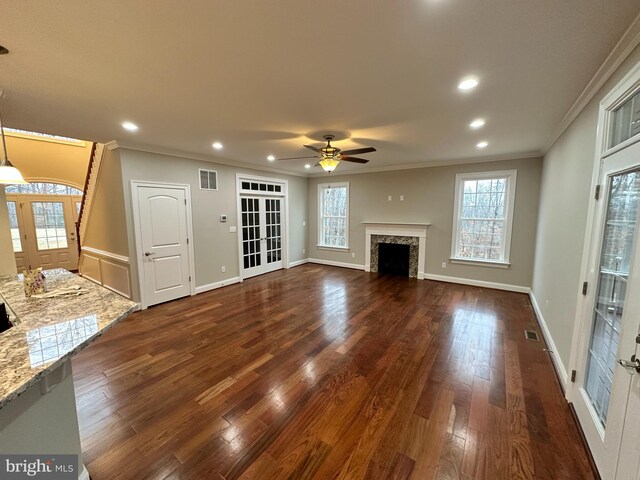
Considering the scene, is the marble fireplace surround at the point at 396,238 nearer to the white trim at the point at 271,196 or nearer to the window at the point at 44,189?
the white trim at the point at 271,196

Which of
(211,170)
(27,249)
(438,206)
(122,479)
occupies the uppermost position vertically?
(211,170)

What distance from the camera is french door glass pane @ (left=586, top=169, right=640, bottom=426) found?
1548 millimetres

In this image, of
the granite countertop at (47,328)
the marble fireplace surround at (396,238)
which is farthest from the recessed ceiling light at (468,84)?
the marble fireplace surround at (396,238)

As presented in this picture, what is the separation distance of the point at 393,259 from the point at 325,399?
15.5ft

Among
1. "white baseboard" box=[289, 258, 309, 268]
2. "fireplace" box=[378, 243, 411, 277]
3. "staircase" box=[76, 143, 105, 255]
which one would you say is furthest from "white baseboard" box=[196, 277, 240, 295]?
"fireplace" box=[378, 243, 411, 277]

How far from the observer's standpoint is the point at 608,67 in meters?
1.82

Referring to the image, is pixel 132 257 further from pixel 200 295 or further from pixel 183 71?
pixel 183 71

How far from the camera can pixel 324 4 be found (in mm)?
1306

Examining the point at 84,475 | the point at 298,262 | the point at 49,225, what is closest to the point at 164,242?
the point at 84,475

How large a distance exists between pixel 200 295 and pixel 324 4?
4786 mm

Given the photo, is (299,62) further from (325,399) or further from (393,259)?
(393,259)

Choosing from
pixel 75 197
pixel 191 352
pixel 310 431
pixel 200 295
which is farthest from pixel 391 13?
pixel 75 197

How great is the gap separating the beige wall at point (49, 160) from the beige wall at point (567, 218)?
9245 mm

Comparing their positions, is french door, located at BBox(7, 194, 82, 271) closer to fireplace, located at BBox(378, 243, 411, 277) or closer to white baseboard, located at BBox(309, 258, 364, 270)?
white baseboard, located at BBox(309, 258, 364, 270)
